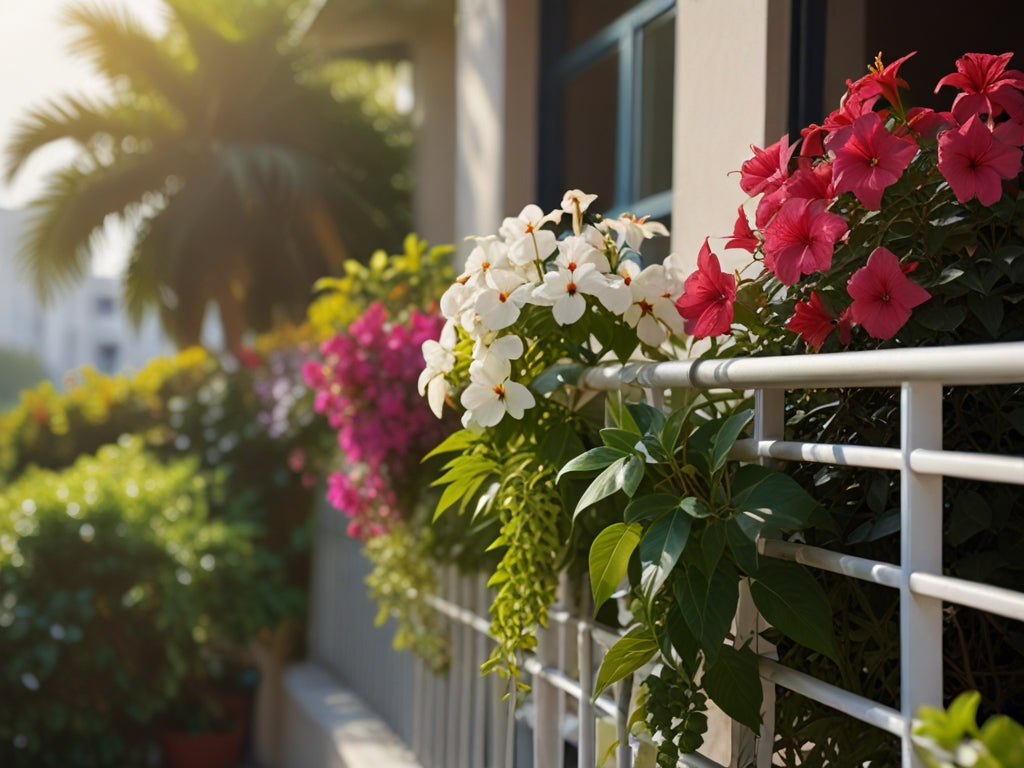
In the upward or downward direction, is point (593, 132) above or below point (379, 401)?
above

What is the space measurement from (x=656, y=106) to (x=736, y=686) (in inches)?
96.8

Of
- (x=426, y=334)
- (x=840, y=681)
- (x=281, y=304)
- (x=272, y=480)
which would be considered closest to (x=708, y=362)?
(x=840, y=681)

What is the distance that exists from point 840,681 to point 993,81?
0.95 meters

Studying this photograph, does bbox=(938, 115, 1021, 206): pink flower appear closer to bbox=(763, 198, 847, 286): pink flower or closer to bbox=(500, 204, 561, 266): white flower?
bbox=(763, 198, 847, 286): pink flower

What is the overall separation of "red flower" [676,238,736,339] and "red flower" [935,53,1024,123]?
0.43 m

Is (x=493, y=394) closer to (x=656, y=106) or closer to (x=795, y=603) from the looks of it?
(x=795, y=603)

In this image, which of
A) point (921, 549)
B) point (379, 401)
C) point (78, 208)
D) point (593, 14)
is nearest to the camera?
point (921, 549)

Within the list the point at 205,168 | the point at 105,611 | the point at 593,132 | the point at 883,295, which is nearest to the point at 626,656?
the point at 883,295

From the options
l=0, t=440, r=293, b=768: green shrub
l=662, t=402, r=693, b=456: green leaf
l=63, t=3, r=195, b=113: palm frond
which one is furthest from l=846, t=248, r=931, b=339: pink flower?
l=63, t=3, r=195, b=113: palm frond

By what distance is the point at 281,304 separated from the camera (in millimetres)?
10172

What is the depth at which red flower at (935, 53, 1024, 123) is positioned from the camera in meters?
1.51

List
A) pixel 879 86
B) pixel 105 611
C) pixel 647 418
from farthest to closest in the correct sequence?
pixel 105 611
pixel 647 418
pixel 879 86

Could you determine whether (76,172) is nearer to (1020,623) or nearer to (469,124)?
(469,124)

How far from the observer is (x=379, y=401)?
3.34 metres
